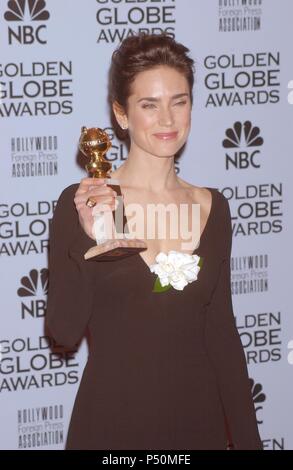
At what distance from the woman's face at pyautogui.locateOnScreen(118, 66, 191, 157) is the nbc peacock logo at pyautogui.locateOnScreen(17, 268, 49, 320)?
109 cm

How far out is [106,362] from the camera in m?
2.46

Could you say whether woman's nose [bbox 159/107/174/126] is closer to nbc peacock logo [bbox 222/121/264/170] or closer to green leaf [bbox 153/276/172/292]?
green leaf [bbox 153/276/172/292]

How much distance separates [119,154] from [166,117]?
1042 mm

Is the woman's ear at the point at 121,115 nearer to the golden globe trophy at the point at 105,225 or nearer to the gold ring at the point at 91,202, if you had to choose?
the golden globe trophy at the point at 105,225

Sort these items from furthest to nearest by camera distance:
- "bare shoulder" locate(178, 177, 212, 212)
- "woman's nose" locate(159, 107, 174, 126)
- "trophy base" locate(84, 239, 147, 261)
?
"bare shoulder" locate(178, 177, 212, 212) → "woman's nose" locate(159, 107, 174, 126) → "trophy base" locate(84, 239, 147, 261)

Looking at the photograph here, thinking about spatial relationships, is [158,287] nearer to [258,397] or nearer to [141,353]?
[141,353]

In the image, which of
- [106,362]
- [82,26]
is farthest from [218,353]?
[82,26]

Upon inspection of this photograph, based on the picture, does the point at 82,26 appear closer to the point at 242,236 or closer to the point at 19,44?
the point at 19,44

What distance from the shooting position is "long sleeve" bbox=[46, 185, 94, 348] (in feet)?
7.72

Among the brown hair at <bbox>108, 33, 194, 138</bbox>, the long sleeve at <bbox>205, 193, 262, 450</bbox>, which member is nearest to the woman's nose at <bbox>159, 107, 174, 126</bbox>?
the brown hair at <bbox>108, 33, 194, 138</bbox>

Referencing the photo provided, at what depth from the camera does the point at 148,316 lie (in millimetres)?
2449

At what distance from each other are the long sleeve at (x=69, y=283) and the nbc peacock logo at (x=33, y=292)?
1.06 metres
